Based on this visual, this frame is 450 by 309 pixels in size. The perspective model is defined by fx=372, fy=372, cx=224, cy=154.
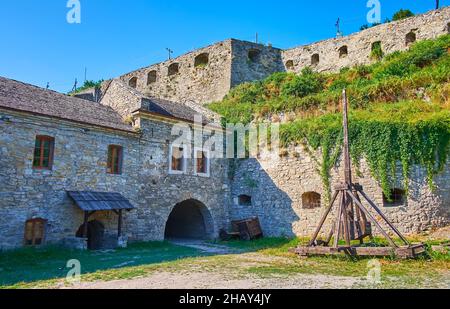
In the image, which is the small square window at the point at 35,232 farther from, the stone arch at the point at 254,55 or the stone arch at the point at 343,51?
the stone arch at the point at 343,51

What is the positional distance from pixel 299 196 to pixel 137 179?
6825 millimetres

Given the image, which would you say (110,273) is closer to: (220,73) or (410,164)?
(410,164)

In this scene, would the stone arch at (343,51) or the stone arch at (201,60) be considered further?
the stone arch at (201,60)

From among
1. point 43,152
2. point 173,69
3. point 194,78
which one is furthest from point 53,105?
point 173,69

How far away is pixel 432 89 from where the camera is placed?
15875 mm

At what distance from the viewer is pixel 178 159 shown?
55.4ft

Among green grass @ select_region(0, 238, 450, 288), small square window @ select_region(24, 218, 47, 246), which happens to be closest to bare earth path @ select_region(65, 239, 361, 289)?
green grass @ select_region(0, 238, 450, 288)

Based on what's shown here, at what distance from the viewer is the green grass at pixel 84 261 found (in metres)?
8.80

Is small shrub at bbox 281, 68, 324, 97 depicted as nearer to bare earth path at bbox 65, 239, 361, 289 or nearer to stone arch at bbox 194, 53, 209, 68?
stone arch at bbox 194, 53, 209, 68

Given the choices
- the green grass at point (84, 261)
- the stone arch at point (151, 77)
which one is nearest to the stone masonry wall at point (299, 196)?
the green grass at point (84, 261)

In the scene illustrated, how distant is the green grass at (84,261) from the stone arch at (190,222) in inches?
143

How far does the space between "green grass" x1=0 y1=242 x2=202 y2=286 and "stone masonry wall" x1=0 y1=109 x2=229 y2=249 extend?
2.88 ft

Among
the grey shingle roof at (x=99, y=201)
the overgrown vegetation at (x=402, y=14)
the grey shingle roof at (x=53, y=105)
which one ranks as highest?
the overgrown vegetation at (x=402, y=14)
